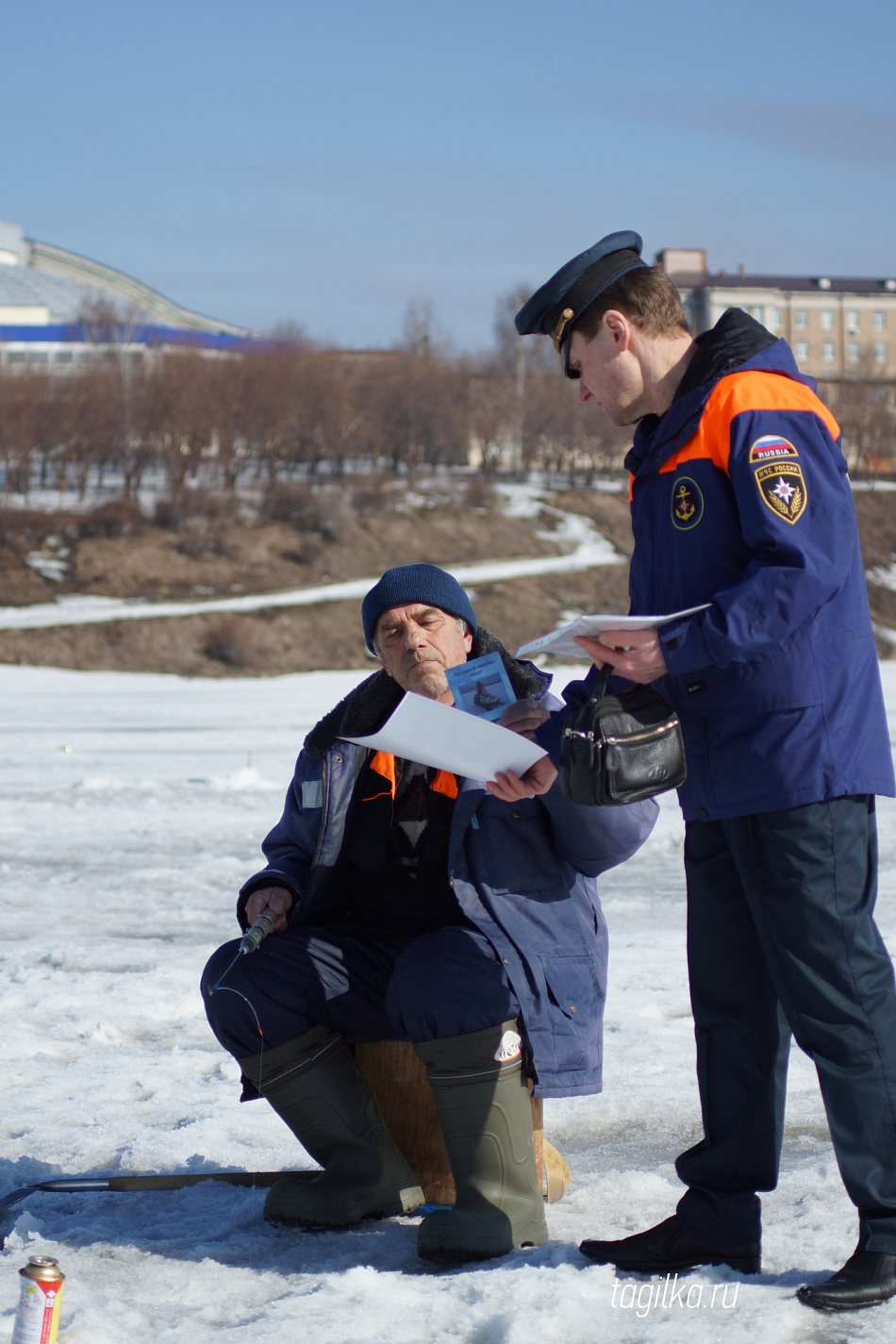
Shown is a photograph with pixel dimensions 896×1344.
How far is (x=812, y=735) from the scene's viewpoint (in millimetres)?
2234

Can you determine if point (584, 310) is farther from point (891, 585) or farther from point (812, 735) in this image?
point (891, 585)

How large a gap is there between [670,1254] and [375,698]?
1332 mm

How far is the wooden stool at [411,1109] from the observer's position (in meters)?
2.94

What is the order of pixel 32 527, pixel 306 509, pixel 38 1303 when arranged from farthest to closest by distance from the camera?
pixel 306 509 → pixel 32 527 → pixel 38 1303

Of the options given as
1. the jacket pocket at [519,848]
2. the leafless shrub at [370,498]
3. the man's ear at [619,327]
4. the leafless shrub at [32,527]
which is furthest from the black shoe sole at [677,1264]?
the leafless shrub at [370,498]

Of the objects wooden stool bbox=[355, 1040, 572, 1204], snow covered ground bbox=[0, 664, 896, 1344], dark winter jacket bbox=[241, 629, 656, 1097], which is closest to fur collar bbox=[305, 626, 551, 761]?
dark winter jacket bbox=[241, 629, 656, 1097]

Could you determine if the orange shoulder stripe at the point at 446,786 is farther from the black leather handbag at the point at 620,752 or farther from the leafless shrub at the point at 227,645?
the leafless shrub at the point at 227,645

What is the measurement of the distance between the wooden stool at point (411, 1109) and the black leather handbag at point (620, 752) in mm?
947

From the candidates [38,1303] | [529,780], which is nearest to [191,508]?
[529,780]

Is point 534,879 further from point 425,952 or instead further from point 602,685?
point 602,685

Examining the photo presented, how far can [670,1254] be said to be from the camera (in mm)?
2447

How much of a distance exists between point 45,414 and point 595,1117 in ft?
151

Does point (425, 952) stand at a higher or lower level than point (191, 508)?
lower

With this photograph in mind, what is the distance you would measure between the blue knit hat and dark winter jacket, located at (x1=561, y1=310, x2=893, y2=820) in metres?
0.82
